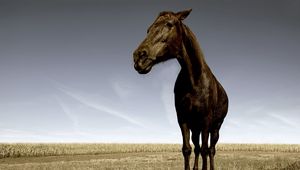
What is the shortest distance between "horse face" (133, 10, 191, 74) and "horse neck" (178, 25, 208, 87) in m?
0.22

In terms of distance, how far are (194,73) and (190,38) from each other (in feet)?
2.03

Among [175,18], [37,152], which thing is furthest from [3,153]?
[175,18]

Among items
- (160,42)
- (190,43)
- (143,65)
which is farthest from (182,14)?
(143,65)

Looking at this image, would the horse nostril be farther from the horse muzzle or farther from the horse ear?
the horse ear

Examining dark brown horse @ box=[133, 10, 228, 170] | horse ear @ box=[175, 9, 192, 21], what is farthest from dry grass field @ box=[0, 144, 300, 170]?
horse ear @ box=[175, 9, 192, 21]

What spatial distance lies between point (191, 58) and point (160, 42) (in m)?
0.92

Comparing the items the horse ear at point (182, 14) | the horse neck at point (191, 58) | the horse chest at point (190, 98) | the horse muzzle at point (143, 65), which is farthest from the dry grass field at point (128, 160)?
the horse muzzle at point (143, 65)

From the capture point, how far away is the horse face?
5.40 m

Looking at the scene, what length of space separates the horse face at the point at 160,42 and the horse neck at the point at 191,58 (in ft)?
0.72

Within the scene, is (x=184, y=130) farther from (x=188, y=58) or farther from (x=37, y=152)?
(x=37, y=152)

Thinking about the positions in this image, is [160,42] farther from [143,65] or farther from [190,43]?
[190,43]

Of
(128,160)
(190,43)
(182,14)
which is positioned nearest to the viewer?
(182,14)

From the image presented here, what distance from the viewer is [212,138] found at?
29.4ft

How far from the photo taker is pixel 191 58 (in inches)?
252
